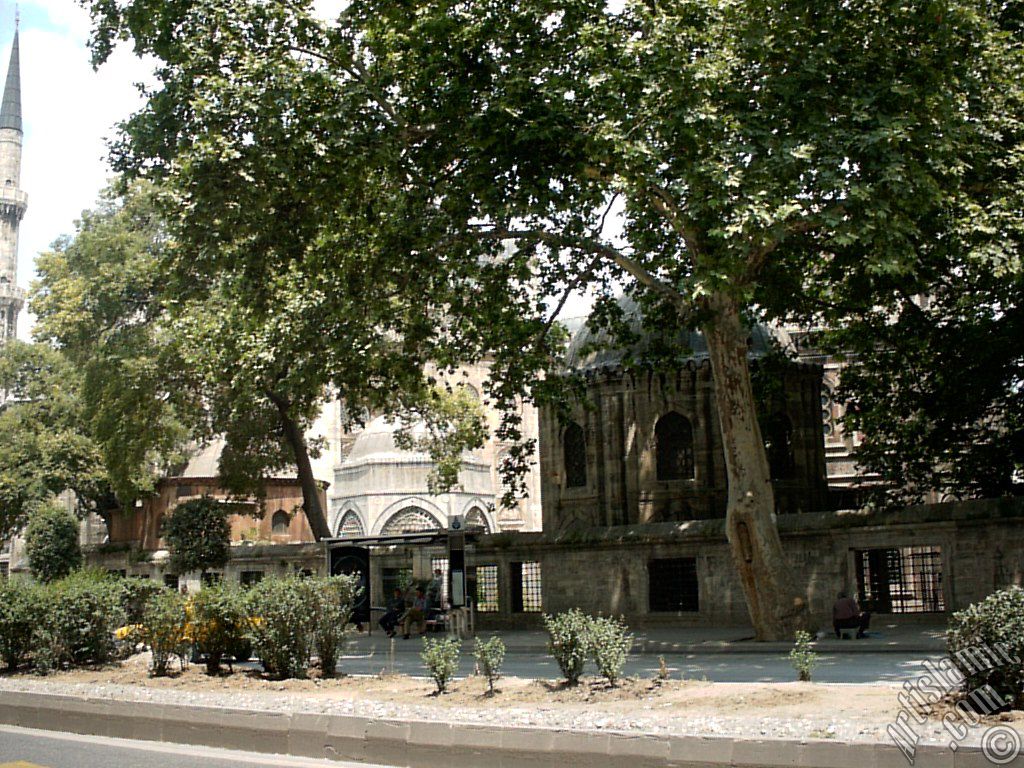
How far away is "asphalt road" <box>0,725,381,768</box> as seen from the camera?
9.80 m

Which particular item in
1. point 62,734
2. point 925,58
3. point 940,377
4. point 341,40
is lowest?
point 62,734

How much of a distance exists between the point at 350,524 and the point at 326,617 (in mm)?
42856

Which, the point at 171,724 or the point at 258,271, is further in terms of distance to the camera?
the point at 258,271

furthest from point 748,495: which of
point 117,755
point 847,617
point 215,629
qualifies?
point 117,755

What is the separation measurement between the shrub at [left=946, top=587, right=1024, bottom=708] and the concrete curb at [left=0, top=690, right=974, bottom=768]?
1294mm

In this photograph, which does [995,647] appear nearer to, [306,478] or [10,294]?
[306,478]

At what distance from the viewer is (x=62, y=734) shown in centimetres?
1207

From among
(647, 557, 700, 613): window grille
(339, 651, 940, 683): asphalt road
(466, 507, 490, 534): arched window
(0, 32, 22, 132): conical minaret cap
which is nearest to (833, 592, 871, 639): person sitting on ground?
(339, 651, 940, 683): asphalt road

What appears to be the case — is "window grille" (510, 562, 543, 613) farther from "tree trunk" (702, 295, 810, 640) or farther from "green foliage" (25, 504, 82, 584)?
"green foliage" (25, 504, 82, 584)

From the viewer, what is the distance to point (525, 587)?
27.4 m

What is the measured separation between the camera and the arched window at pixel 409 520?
54.5 meters

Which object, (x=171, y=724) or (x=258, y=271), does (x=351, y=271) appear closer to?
(x=258, y=271)

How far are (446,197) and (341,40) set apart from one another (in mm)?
3212

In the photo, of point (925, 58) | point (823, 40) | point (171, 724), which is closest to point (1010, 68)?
point (925, 58)
